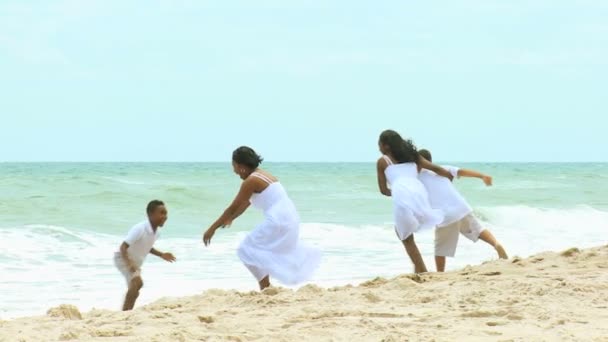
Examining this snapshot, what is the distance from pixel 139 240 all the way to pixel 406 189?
7.30 feet

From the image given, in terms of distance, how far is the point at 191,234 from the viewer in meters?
15.5

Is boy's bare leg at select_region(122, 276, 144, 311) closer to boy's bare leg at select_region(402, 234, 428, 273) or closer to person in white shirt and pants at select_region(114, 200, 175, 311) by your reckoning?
person in white shirt and pants at select_region(114, 200, 175, 311)

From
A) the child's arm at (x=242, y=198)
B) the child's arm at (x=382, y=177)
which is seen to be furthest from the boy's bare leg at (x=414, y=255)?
the child's arm at (x=242, y=198)

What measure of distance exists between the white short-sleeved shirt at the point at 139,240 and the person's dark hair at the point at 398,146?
2.08 m

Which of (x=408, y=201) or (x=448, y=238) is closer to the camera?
(x=408, y=201)

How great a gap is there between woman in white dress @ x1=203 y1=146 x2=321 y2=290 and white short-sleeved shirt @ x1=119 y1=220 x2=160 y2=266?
66 centimetres

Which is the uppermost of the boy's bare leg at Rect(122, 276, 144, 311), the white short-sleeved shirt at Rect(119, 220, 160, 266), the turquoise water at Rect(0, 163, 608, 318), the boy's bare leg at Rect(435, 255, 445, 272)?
the white short-sleeved shirt at Rect(119, 220, 160, 266)

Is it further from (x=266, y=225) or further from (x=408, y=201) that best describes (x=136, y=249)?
(x=408, y=201)

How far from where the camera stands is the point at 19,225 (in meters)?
16.0

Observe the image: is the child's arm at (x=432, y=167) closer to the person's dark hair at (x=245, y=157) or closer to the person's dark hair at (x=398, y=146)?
the person's dark hair at (x=398, y=146)

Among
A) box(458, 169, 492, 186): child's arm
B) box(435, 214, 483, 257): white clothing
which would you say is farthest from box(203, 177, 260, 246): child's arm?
box(435, 214, 483, 257): white clothing

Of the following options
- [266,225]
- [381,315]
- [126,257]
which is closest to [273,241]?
[266,225]

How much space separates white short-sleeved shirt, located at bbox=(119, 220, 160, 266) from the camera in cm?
700

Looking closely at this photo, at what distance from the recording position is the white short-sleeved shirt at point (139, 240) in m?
7.00
